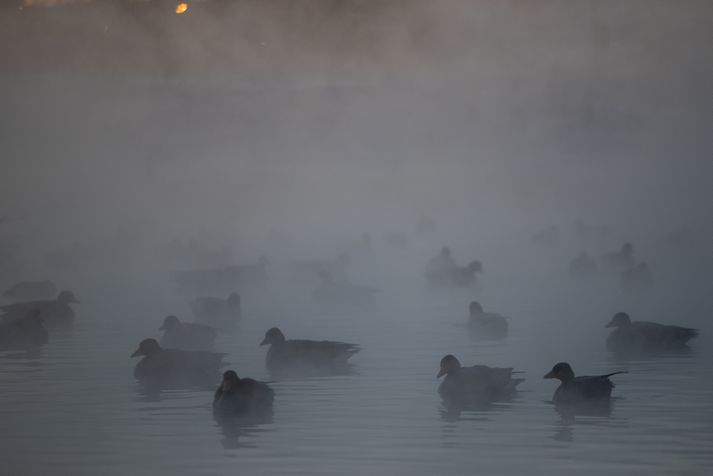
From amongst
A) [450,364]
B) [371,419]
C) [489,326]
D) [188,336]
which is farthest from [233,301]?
[371,419]

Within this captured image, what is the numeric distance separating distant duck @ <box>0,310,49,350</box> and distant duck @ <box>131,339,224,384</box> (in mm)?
3353

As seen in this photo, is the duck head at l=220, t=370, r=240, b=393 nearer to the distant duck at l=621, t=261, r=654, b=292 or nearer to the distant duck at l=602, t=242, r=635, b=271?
the distant duck at l=621, t=261, r=654, b=292

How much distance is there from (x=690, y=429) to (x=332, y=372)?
5.07m

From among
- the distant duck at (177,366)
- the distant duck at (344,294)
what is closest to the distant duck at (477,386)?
the distant duck at (177,366)

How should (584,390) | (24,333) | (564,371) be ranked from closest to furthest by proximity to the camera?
(584,390) → (564,371) → (24,333)

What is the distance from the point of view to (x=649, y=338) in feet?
52.0

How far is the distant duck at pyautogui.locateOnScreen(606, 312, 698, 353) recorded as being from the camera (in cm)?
1569

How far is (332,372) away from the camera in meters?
14.6

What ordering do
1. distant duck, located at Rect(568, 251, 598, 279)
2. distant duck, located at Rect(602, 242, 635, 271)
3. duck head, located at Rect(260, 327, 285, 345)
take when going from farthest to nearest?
1. distant duck, located at Rect(602, 242, 635, 271)
2. distant duck, located at Rect(568, 251, 598, 279)
3. duck head, located at Rect(260, 327, 285, 345)

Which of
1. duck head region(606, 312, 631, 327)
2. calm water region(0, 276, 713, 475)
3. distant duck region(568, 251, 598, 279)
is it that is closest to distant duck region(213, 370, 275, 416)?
calm water region(0, 276, 713, 475)

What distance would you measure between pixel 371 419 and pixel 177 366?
12.2 ft

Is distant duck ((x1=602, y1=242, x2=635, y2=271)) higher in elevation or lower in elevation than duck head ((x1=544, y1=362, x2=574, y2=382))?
higher

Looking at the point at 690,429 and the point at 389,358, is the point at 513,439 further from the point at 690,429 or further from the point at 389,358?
the point at 389,358

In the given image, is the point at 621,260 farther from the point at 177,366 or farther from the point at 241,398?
the point at 241,398
